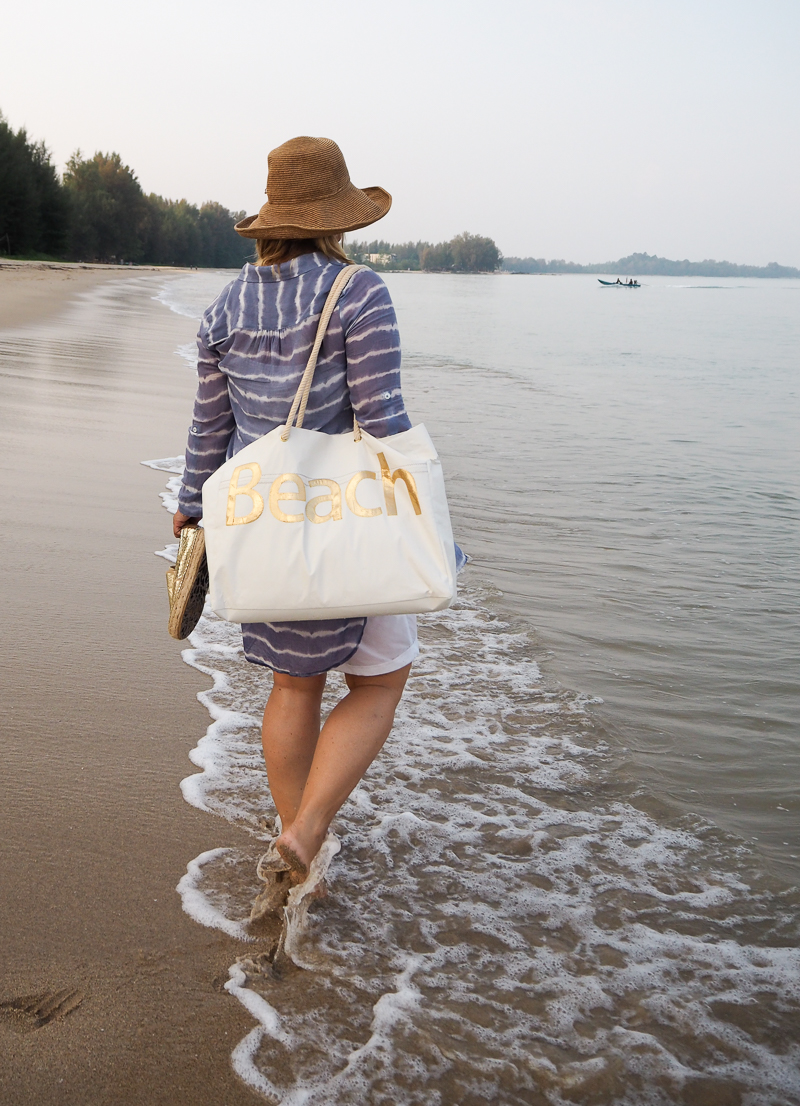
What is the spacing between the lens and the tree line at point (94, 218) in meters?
52.3

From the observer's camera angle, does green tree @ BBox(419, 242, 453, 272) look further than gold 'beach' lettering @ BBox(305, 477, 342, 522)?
Yes

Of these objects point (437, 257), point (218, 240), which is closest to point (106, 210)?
point (218, 240)

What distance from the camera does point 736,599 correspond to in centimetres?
443

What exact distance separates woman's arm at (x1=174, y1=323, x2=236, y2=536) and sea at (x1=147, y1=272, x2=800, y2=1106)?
0.84m

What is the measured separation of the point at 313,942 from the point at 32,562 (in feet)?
8.19

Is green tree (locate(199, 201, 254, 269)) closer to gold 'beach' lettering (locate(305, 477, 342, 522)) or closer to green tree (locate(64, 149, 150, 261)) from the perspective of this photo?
green tree (locate(64, 149, 150, 261))

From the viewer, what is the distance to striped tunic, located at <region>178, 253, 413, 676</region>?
174cm

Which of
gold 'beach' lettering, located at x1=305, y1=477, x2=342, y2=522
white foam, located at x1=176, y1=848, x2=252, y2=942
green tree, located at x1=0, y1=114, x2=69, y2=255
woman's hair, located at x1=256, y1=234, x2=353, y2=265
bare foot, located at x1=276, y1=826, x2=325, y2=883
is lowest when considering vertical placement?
white foam, located at x1=176, y1=848, x2=252, y2=942

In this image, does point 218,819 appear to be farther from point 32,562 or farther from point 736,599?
point 736,599

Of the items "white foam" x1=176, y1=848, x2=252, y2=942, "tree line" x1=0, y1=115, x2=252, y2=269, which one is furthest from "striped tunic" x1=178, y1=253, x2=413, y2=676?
"tree line" x1=0, y1=115, x2=252, y2=269

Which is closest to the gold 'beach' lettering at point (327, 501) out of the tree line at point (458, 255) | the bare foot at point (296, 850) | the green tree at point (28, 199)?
the bare foot at point (296, 850)

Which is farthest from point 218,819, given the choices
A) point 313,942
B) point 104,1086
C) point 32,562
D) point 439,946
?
point 32,562

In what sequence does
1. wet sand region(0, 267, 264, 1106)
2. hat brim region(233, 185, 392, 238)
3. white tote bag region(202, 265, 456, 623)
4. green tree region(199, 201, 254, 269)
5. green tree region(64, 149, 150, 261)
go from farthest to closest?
green tree region(199, 201, 254, 269), green tree region(64, 149, 150, 261), hat brim region(233, 185, 392, 238), white tote bag region(202, 265, 456, 623), wet sand region(0, 267, 264, 1106)

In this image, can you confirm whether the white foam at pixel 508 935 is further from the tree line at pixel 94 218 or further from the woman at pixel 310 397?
the tree line at pixel 94 218
